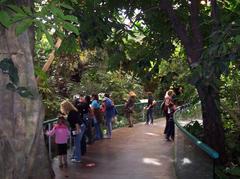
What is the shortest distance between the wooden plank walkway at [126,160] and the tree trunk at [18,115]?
6.40m

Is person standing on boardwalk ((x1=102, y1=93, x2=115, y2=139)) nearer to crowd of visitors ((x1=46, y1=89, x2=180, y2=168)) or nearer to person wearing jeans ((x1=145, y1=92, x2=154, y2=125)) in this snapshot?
crowd of visitors ((x1=46, y1=89, x2=180, y2=168))

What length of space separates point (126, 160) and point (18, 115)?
8.40m

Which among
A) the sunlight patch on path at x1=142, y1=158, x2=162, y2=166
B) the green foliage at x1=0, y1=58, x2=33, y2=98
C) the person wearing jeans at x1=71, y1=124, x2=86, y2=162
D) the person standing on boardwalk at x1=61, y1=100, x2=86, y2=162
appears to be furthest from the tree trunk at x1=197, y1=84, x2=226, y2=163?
the green foliage at x1=0, y1=58, x2=33, y2=98

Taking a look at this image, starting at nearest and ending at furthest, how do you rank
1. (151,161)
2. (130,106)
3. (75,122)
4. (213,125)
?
1. (213,125)
2. (75,122)
3. (151,161)
4. (130,106)

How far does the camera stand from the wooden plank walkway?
966cm

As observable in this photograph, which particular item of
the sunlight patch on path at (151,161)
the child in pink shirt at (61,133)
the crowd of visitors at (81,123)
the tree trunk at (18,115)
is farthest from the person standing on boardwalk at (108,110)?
the tree trunk at (18,115)

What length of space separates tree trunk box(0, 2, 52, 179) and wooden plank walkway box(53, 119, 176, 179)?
6400 mm

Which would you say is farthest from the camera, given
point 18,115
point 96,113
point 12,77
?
point 96,113

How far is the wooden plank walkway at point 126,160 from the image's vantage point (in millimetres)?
9664

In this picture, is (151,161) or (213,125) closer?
(213,125)

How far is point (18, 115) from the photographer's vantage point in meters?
3.07

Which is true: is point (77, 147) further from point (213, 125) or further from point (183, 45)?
point (183, 45)

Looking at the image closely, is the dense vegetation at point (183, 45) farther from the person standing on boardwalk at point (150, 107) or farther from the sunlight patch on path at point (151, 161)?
the person standing on boardwalk at point (150, 107)

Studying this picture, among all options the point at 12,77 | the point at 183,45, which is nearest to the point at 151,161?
the point at 183,45
